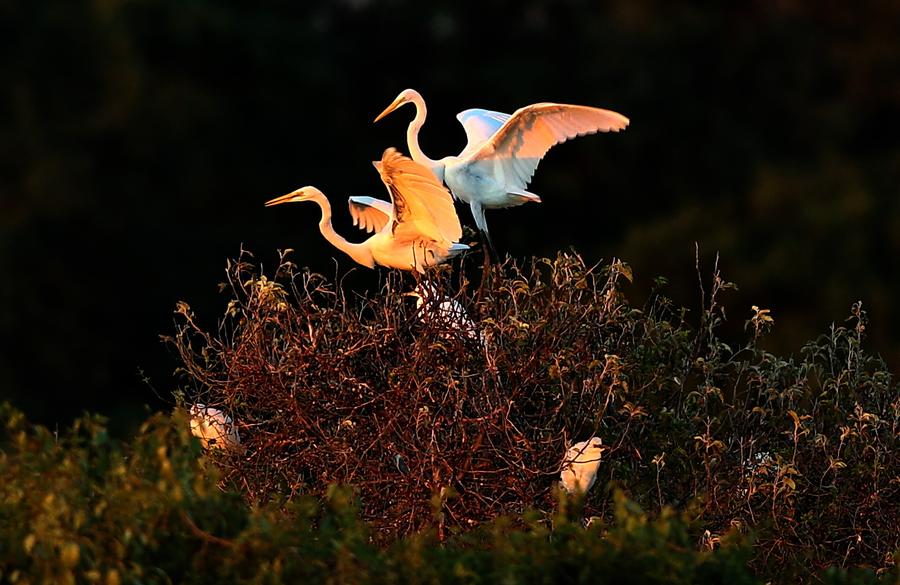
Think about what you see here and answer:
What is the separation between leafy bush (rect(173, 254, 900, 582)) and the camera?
655cm

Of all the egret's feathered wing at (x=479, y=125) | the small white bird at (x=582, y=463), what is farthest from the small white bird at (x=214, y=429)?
the egret's feathered wing at (x=479, y=125)

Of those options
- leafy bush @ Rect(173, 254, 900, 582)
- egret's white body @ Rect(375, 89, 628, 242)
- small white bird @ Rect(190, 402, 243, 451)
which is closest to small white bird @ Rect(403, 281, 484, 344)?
leafy bush @ Rect(173, 254, 900, 582)

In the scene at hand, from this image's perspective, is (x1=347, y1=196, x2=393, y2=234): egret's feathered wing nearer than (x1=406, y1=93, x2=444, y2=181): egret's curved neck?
No

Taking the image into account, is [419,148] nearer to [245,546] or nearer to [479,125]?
[479,125]

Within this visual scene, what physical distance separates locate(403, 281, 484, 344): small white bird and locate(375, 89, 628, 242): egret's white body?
106 cm

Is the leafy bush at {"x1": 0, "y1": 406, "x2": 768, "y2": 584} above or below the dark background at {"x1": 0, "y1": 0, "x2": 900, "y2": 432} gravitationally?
above

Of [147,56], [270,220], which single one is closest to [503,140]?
[270,220]

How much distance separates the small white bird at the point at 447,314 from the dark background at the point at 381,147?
11.7 meters

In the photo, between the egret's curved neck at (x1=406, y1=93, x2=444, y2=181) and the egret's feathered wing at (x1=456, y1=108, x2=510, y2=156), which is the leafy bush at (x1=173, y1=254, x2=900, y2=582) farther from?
the egret's feathered wing at (x1=456, y1=108, x2=510, y2=156)

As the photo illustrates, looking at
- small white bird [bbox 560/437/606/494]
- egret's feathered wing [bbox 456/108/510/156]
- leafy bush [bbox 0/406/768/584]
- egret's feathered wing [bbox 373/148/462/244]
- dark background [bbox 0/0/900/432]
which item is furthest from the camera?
dark background [bbox 0/0/900/432]

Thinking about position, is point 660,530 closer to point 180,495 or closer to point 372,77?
point 180,495

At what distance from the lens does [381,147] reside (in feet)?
79.9

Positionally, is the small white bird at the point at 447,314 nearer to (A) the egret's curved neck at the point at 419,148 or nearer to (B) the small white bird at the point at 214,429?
(B) the small white bird at the point at 214,429

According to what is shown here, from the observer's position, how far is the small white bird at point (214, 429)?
22.3 feet
